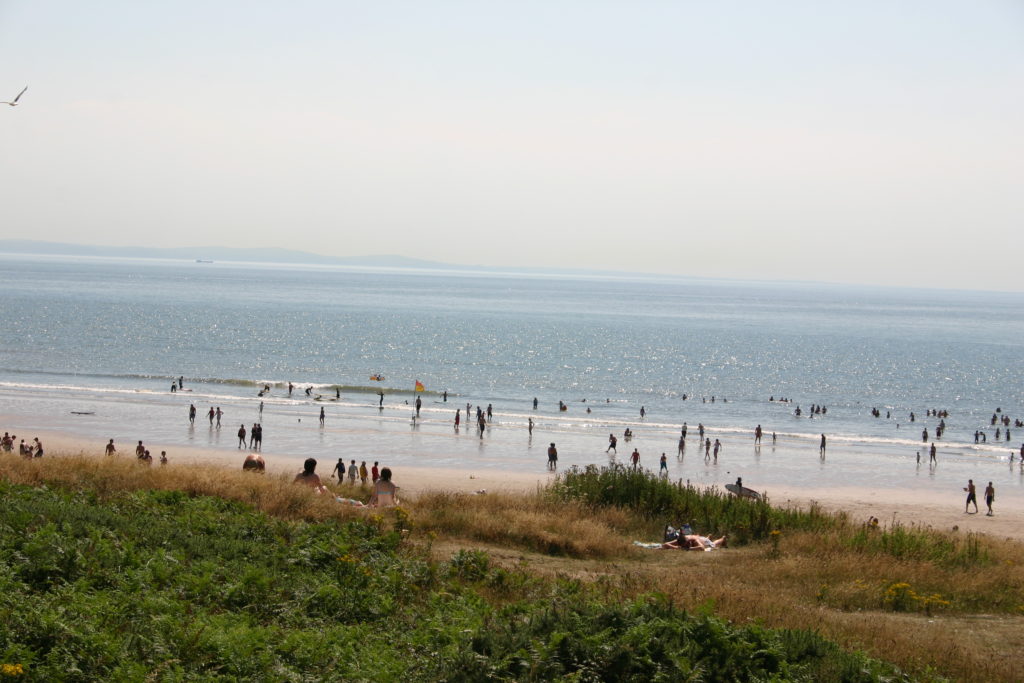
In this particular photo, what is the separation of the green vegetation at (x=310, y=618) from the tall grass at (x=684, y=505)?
24.5ft

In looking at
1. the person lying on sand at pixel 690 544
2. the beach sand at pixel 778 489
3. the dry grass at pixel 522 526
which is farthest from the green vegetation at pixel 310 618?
the beach sand at pixel 778 489

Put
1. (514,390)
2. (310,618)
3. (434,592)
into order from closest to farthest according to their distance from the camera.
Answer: (310,618) → (434,592) → (514,390)

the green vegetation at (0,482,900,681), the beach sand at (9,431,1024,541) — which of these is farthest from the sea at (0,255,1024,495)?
the green vegetation at (0,482,900,681)

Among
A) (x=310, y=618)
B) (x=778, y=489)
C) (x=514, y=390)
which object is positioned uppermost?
(x=310, y=618)

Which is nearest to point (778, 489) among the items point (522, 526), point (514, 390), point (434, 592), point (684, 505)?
point (684, 505)

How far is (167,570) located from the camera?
372 inches

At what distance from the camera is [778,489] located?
35.4 metres

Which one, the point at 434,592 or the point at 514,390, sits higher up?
the point at 434,592

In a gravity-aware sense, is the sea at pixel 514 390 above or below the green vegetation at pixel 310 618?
below

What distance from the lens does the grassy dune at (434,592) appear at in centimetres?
754

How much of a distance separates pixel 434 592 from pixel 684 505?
9.77 metres

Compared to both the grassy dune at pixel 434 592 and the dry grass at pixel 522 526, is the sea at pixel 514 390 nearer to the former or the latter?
the dry grass at pixel 522 526

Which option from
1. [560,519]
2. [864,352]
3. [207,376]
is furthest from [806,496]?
[864,352]

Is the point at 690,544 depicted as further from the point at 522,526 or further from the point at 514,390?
the point at 514,390
